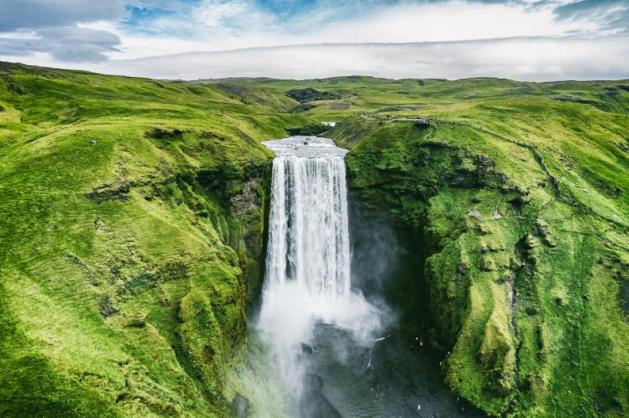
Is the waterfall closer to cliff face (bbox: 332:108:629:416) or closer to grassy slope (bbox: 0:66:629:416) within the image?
grassy slope (bbox: 0:66:629:416)

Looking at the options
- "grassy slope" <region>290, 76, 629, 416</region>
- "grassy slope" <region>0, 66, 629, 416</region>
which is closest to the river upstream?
"grassy slope" <region>0, 66, 629, 416</region>

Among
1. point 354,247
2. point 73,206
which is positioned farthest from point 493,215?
point 73,206

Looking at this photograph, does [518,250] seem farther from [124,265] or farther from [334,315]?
[124,265]

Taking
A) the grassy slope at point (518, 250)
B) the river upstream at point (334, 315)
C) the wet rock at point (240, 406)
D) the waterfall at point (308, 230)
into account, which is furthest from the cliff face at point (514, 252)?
the wet rock at point (240, 406)

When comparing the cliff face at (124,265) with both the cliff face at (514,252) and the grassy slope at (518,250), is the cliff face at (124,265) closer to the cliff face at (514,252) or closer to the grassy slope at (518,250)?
the cliff face at (514,252)

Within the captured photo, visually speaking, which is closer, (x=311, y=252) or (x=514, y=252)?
(x=514, y=252)

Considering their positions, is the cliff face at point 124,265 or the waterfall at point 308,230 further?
the waterfall at point 308,230

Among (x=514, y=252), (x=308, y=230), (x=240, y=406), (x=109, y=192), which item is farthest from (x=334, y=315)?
(x=109, y=192)
